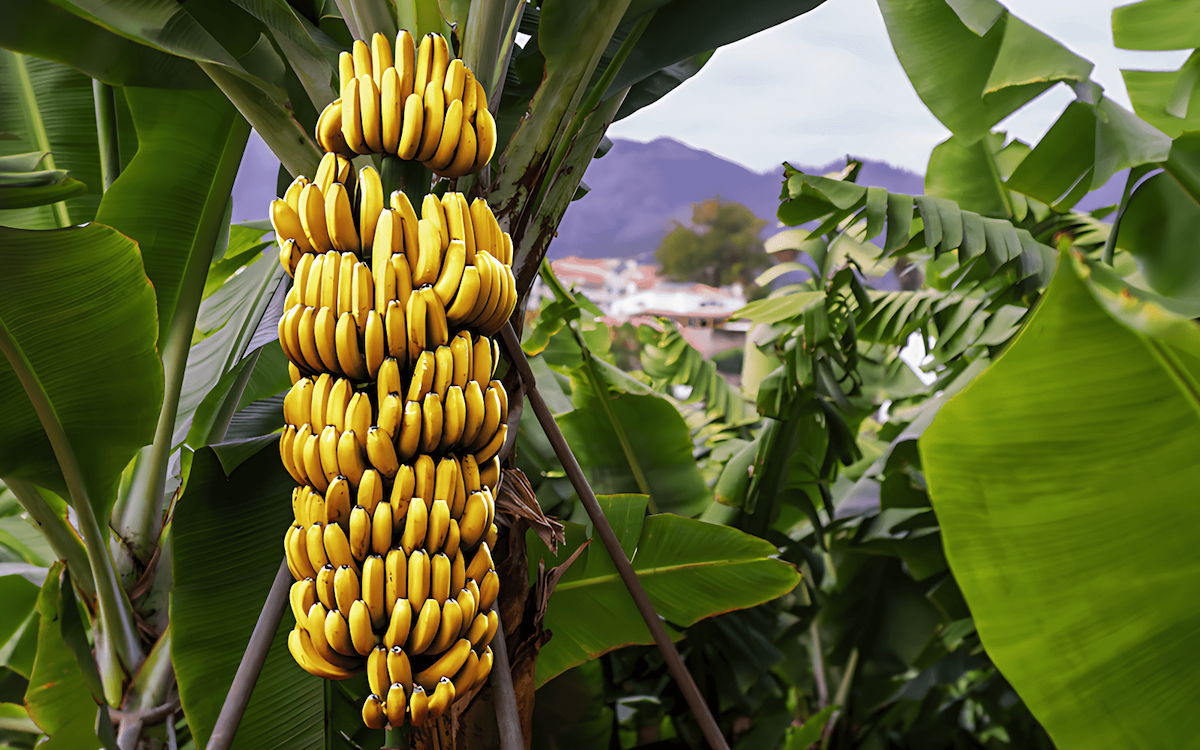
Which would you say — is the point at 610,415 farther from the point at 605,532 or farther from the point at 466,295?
the point at 466,295

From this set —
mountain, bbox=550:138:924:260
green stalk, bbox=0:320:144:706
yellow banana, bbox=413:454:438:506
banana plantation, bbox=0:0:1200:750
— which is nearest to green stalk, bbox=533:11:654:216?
banana plantation, bbox=0:0:1200:750

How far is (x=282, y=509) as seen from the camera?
1.89ft

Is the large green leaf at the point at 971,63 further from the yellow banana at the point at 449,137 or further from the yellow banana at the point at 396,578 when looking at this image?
the yellow banana at the point at 396,578

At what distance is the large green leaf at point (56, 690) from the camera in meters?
0.62

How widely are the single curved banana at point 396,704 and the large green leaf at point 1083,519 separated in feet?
0.96

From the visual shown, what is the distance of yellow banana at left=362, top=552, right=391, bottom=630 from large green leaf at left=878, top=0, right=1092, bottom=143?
2.35 feet

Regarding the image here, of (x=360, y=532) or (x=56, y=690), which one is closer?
(x=360, y=532)

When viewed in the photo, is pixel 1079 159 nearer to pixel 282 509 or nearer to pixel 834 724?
pixel 282 509

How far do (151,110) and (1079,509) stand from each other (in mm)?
795

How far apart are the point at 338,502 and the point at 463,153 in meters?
0.21

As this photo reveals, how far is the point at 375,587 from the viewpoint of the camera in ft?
1.05

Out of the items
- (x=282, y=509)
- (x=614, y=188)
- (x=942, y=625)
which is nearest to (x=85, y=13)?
(x=282, y=509)

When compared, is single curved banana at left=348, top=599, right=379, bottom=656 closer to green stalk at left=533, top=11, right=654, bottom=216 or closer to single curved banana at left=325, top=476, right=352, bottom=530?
single curved banana at left=325, top=476, right=352, bottom=530

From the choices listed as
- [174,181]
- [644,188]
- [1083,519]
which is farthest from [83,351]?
[644,188]
